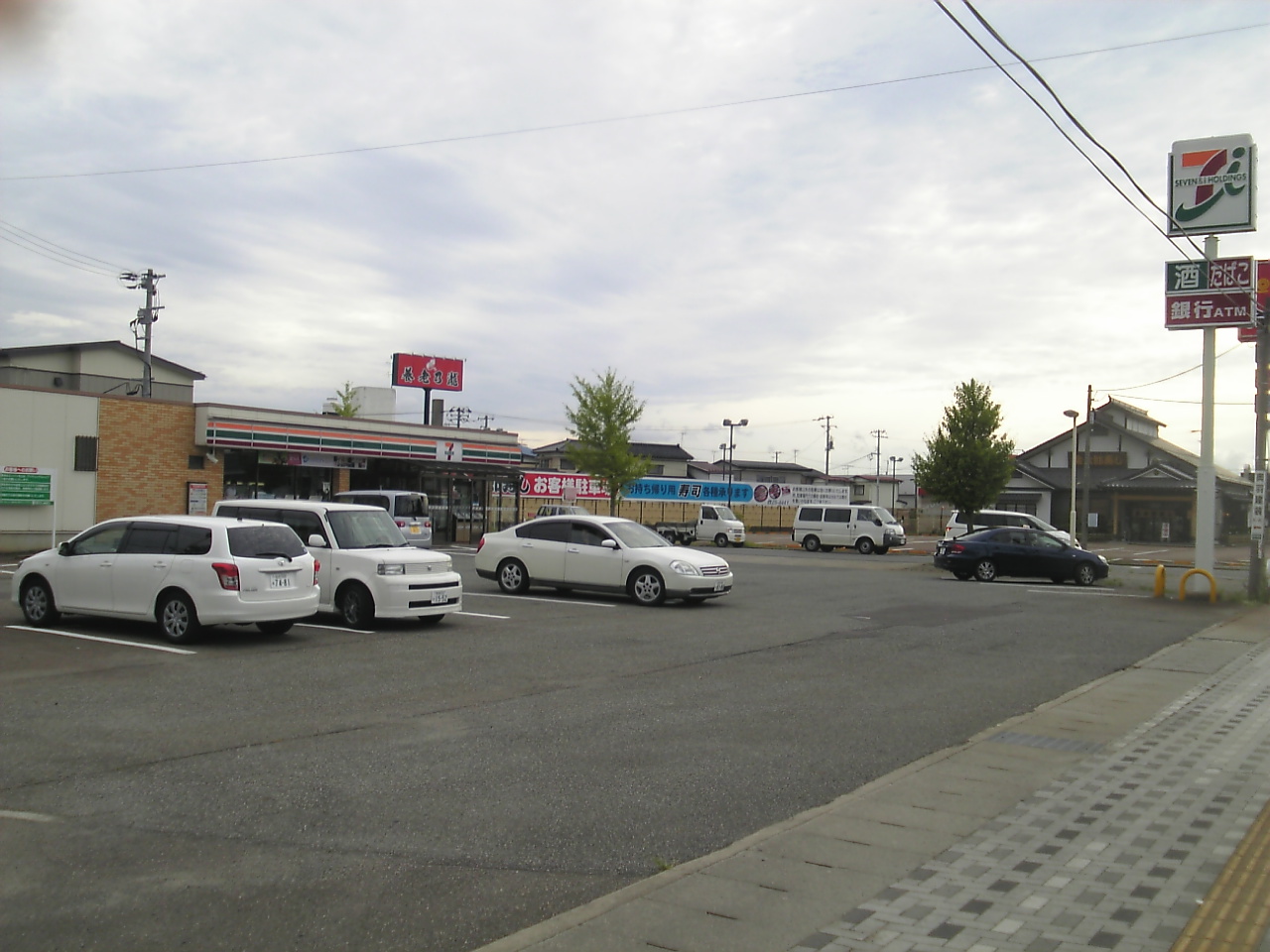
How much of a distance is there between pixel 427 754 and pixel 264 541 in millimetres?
6117

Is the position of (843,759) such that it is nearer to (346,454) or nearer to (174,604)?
(174,604)

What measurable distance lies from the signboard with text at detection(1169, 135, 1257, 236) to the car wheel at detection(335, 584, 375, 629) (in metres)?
17.6

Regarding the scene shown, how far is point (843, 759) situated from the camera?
297 inches

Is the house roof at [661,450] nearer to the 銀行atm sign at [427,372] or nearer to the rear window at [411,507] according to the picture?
the 銀行atm sign at [427,372]

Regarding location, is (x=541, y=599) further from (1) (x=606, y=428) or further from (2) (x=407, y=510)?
(1) (x=606, y=428)

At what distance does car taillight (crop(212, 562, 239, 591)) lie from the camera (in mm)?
12008

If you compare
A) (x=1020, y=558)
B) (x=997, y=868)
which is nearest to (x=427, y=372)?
(x=1020, y=558)

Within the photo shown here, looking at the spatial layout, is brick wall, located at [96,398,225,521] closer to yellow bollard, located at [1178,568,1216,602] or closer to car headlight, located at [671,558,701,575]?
car headlight, located at [671,558,701,575]

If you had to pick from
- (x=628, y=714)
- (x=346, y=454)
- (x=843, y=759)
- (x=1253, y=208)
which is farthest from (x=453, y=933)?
(x=346, y=454)

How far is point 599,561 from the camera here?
707 inches

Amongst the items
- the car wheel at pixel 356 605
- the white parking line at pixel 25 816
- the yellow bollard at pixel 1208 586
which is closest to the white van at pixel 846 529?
the yellow bollard at pixel 1208 586

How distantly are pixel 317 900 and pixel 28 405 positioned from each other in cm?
2807

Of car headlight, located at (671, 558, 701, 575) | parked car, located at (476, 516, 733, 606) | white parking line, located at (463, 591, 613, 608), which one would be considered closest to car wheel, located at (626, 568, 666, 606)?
parked car, located at (476, 516, 733, 606)

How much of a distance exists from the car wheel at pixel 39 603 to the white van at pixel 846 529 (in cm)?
3347
